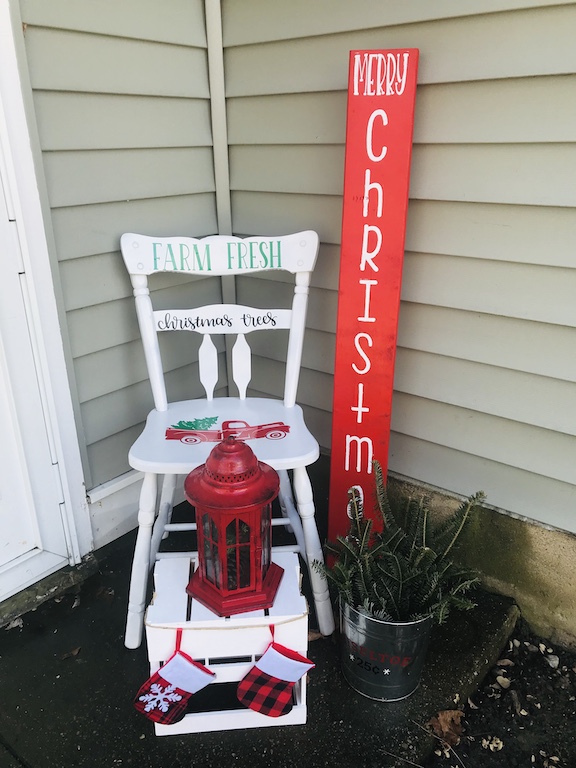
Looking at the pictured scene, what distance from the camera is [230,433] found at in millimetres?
1575

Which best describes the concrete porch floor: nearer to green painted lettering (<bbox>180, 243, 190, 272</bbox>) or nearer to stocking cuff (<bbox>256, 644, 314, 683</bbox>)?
stocking cuff (<bbox>256, 644, 314, 683</bbox>)

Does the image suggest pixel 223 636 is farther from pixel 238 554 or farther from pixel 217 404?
pixel 217 404

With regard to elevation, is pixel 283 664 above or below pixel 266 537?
below

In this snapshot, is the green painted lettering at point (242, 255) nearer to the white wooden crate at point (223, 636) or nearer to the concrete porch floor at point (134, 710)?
the white wooden crate at point (223, 636)

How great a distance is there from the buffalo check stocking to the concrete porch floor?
186 millimetres

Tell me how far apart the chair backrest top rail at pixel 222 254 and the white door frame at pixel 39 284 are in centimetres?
25

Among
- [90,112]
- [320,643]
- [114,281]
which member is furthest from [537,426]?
[90,112]

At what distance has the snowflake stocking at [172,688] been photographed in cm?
119

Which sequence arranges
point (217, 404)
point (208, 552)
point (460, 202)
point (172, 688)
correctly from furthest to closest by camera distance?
point (217, 404) → point (460, 202) → point (208, 552) → point (172, 688)

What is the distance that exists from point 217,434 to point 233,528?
1.11 ft

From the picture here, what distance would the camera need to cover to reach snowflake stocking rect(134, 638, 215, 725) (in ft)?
3.89

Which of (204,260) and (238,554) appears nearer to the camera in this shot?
(238,554)

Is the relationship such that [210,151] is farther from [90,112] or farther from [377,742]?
[377,742]

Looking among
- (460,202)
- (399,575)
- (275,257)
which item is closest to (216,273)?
(275,257)
